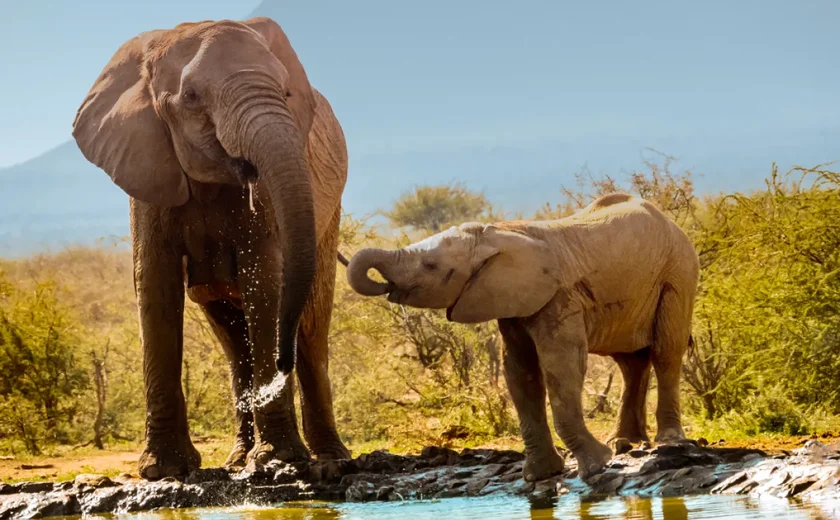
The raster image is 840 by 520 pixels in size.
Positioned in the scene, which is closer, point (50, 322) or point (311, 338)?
point (311, 338)

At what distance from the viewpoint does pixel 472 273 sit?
781 centimetres

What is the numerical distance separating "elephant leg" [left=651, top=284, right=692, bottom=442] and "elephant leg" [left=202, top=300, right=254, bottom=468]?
299 centimetres

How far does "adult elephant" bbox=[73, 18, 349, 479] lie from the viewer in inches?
298

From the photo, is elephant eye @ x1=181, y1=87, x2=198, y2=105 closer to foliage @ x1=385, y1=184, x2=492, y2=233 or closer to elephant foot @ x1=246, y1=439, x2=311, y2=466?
elephant foot @ x1=246, y1=439, x2=311, y2=466

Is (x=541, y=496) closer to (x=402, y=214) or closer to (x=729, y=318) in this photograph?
(x=729, y=318)

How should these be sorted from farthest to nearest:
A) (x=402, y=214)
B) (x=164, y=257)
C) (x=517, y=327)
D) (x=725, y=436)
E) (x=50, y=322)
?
(x=402, y=214) < (x=50, y=322) < (x=725, y=436) < (x=164, y=257) < (x=517, y=327)

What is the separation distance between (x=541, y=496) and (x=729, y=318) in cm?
452

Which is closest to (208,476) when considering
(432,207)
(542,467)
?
(542,467)

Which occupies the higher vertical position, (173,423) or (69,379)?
(69,379)

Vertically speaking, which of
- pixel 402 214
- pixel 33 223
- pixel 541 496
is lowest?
pixel 541 496

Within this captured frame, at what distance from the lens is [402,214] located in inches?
1484

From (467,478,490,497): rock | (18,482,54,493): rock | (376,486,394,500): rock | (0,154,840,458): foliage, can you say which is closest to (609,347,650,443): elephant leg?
(0,154,840,458): foliage

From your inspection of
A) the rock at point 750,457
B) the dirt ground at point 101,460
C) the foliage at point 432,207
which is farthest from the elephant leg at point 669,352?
the foliage at point 432,207

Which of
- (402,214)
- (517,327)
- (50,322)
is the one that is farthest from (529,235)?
(402,214)
